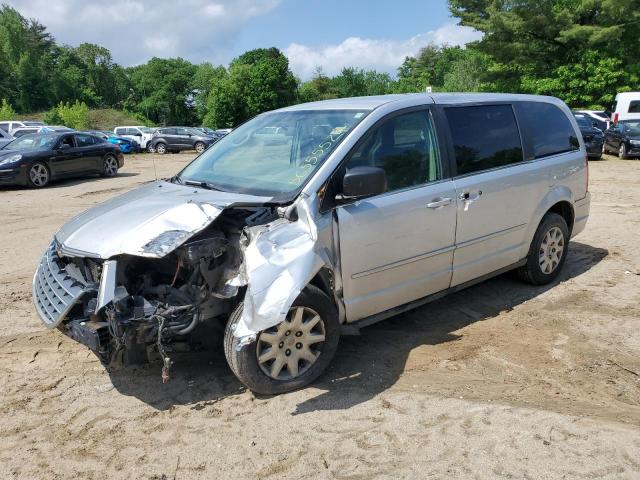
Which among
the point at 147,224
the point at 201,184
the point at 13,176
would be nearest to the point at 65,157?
the point at 13,176

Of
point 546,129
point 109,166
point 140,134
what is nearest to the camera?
point 546,129

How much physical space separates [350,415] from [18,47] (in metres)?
89.5

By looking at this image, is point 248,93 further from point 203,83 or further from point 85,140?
point 85,140

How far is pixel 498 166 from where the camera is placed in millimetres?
4918

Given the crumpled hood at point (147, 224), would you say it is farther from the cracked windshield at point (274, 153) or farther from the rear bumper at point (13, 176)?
the rear bumper at point (13, 176)

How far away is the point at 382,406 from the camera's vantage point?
3.54 metres

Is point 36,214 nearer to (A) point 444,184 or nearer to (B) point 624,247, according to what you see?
(A) point 444,184

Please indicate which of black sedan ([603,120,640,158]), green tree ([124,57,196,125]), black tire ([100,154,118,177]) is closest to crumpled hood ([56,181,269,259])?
black tire ([100,154,118,177])

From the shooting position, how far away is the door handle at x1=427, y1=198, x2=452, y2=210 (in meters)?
→ 4.29

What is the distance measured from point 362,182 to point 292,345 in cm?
115

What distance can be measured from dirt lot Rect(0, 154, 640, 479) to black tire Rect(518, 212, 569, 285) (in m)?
0.33

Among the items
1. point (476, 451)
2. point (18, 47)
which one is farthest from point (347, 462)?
point (18, 47)

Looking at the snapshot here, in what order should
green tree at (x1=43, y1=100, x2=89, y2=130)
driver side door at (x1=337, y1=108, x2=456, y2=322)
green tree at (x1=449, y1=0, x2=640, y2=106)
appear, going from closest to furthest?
driver side door at (x1=337, y1=108, x2=456, y2=322) < green tree at (x1=449, y1=0, x2=640, y2=106) < green tree at (x1=43, y1=100, x2=89, y2=130)

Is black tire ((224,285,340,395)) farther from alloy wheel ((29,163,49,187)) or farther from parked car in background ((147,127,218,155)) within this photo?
parked car in background ((147,127,218,155))
